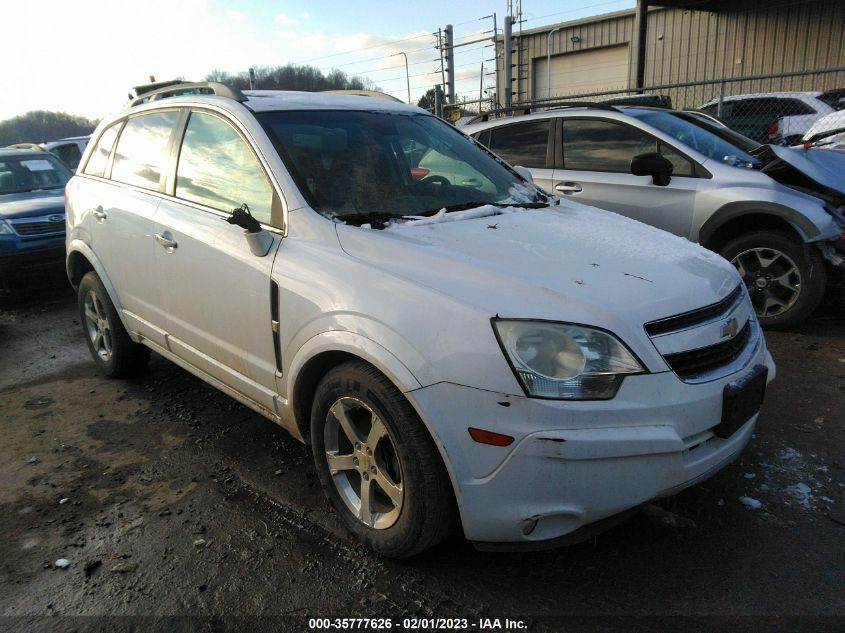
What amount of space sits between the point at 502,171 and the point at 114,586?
2841 millimetres

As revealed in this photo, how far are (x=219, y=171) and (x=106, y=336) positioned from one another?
1.98m

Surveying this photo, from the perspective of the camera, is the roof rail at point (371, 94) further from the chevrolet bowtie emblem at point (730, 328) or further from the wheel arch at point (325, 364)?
the chevrolet bowtie emblem at point (730, 328)

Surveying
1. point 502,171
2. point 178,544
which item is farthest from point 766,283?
point 178,544

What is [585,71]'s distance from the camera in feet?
81.8

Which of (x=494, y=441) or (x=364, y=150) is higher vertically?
(x=364, y=150)

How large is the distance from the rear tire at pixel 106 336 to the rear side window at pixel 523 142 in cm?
388

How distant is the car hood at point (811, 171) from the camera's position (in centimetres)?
499

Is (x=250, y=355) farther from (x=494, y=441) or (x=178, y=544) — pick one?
(x=494, y=441)

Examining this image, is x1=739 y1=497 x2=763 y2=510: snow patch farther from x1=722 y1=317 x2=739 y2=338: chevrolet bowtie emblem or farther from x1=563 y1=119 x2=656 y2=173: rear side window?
x1=563 y1=119 x2=656 y2=173: rear side window

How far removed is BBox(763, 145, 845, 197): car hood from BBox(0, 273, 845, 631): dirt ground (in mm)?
1930

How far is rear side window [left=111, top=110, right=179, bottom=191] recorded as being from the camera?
12.2ft

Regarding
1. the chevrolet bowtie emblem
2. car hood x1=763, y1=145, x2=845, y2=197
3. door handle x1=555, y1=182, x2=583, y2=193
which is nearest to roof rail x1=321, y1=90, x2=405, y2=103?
door handle x1=555, y1=182, x2=583, y2=193

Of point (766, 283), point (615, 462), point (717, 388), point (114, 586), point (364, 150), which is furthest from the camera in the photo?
point (766, 283)

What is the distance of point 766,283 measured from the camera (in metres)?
5.05
